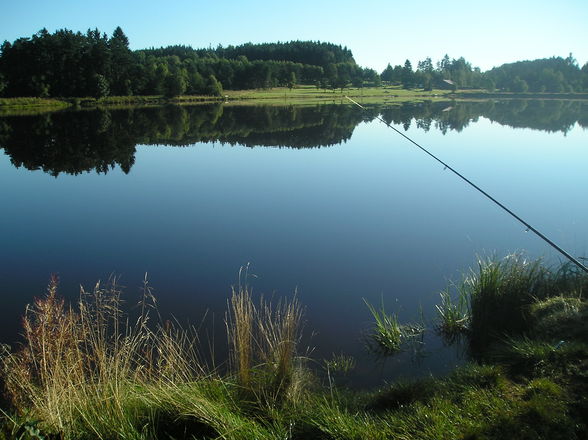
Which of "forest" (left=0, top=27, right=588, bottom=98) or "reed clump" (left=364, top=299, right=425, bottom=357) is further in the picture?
"forest" (left=0, top=27, right=588, bottom=98)

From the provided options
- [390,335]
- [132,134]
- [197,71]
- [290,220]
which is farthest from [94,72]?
[390,335]

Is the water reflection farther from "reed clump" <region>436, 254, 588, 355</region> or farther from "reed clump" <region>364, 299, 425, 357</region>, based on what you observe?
"reed clump" <region>436, 254, 588, 355</region>

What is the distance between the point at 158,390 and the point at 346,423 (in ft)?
6.01

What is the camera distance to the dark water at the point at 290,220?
8820mm

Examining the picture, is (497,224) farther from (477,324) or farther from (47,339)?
(47,339)

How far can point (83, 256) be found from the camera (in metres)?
11.0

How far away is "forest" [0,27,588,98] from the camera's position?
73500mm

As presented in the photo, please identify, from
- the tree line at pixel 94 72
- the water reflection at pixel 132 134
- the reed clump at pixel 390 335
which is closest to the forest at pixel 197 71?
the tree line at pixel 94 72

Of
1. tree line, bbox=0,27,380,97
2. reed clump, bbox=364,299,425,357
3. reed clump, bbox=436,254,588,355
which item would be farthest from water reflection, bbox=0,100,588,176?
tree line, bbox=0,27,380,97

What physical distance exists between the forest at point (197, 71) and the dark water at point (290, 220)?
50312 millimetres

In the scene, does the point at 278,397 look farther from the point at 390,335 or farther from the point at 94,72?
the point at 94,72

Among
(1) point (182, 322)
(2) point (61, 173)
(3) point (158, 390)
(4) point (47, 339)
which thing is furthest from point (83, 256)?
(2) point (61, 173)

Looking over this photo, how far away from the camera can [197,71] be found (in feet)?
326

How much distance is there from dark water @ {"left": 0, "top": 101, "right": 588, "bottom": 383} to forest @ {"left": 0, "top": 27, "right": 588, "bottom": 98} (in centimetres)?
5031
